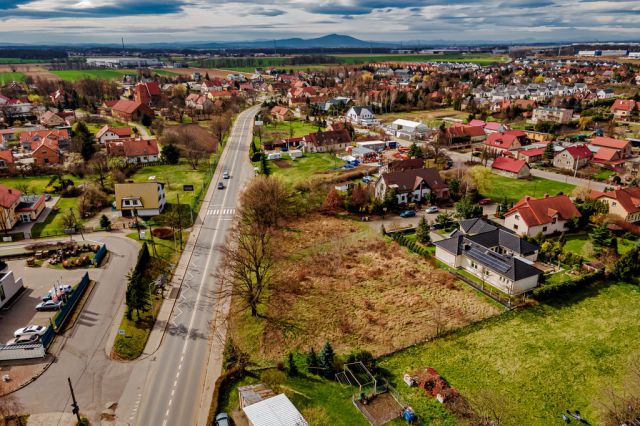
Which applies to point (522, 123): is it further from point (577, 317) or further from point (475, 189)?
point (577, 317)

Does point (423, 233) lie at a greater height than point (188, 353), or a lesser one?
greater

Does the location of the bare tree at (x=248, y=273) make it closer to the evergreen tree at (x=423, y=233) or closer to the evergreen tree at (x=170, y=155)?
the evergreen tree at (x=423, y=233)

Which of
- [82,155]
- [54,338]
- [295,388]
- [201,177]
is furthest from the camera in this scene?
[82,155]

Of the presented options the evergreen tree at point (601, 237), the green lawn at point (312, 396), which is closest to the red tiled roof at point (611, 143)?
the evergreen tree at point (601, 237)

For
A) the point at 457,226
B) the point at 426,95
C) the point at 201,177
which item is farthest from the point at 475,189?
the point at 426,95

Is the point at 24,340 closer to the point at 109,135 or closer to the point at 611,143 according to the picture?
the point at 109,135

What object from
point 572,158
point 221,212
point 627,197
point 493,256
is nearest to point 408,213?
point 493,256

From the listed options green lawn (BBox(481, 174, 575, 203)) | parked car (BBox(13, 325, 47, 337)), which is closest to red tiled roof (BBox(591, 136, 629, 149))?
green lawn (BBox(481, 174, 575, 203))
